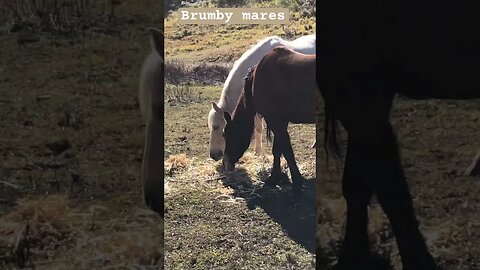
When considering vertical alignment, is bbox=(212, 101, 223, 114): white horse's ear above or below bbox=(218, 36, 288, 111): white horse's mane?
below

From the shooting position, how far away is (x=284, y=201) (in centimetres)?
446

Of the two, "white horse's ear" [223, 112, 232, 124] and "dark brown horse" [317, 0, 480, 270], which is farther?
"white horse's ear" [223, 112, 232, 124]

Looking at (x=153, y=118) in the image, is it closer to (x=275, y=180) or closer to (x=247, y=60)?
(x=247, y=60)

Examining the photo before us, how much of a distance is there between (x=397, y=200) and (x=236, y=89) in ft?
4.28

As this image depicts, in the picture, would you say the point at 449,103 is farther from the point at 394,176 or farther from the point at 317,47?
the point at 317,47

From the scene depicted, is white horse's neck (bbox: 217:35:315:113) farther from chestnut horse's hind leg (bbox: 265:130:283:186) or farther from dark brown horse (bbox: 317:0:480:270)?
chestnut horse's hind leg (bbox: 265:130:283:186)

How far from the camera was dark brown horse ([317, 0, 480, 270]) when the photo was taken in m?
4.35

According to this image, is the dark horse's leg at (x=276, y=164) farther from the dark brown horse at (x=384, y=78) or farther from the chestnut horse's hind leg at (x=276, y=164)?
the dark brown horse at (x=384, y=78)

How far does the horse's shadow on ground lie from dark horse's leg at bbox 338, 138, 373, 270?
25 cm

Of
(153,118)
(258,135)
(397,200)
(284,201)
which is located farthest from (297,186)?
(153,118)

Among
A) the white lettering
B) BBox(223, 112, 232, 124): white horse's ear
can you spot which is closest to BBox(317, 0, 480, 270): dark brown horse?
BBox(223, 112, 232, 124): white horse's ear

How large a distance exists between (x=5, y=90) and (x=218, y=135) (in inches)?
55.0

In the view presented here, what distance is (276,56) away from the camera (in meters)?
4.42

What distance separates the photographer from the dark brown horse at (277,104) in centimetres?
439
